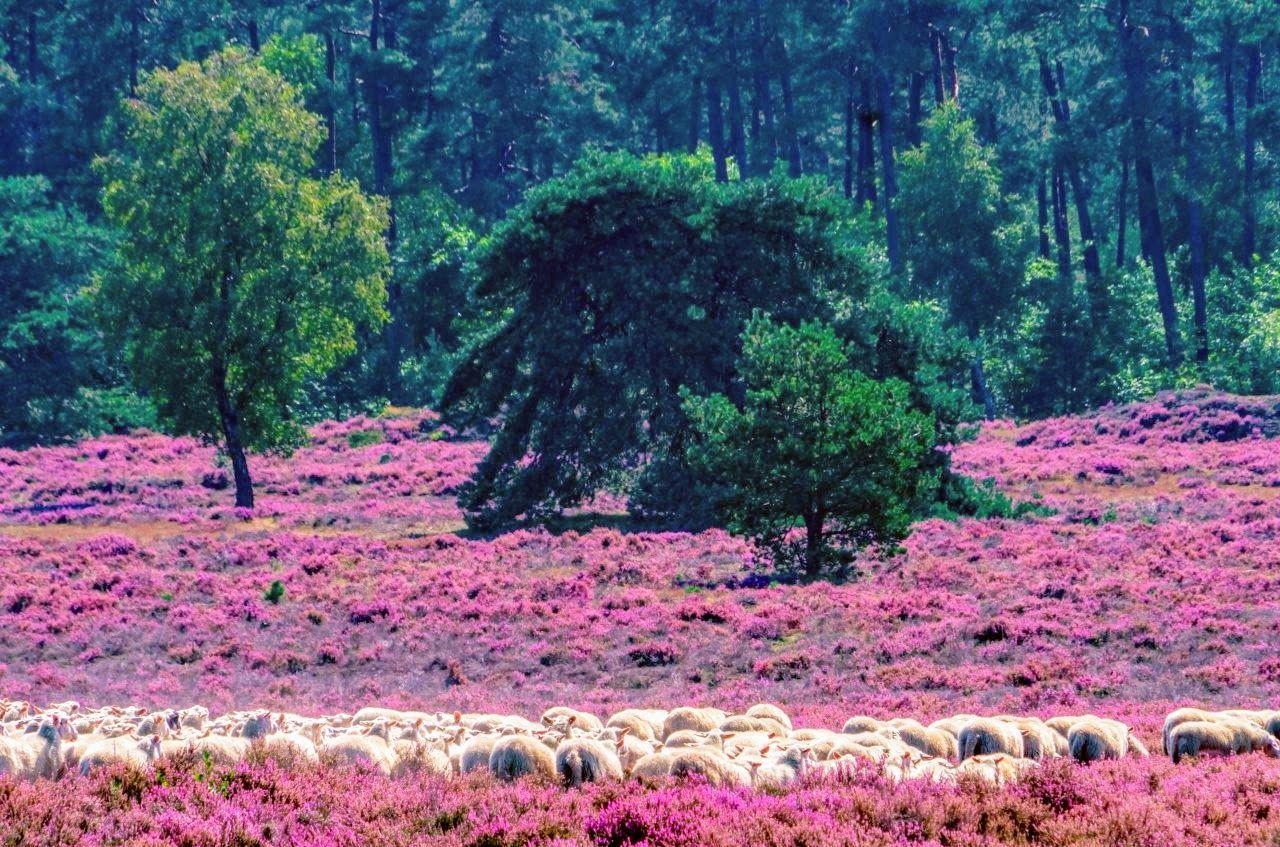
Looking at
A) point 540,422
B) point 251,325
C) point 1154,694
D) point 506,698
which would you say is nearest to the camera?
point 1154,694

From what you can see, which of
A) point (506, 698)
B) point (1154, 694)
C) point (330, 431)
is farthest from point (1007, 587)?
point (330, 431)

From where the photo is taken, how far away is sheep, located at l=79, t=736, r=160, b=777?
1291cm

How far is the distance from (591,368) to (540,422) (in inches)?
87.1

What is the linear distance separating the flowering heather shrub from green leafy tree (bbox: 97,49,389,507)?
36.4 m

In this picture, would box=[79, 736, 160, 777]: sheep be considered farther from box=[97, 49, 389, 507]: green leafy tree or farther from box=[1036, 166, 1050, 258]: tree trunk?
box=[1036, 166, 1050, 258]: tree trunk

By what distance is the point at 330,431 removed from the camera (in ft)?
220

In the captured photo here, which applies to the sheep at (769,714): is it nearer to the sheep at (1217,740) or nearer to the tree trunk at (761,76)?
the sheep at (1217,740)

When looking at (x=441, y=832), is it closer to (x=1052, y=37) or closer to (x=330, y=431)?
(x=330, y=431)

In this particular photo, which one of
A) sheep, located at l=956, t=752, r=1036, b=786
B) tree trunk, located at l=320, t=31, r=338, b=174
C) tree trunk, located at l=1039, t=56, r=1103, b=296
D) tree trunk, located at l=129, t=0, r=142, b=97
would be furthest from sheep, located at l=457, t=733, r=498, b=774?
tree trunk, located at l=129, t=0, r=142, b=97

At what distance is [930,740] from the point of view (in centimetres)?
1398

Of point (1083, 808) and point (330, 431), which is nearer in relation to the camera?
point (1083, 808)

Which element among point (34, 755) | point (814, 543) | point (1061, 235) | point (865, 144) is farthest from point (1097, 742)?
point (865, 144)

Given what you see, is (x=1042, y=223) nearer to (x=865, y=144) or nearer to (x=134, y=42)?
(x=865, y=144)

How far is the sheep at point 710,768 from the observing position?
39.5 feet
